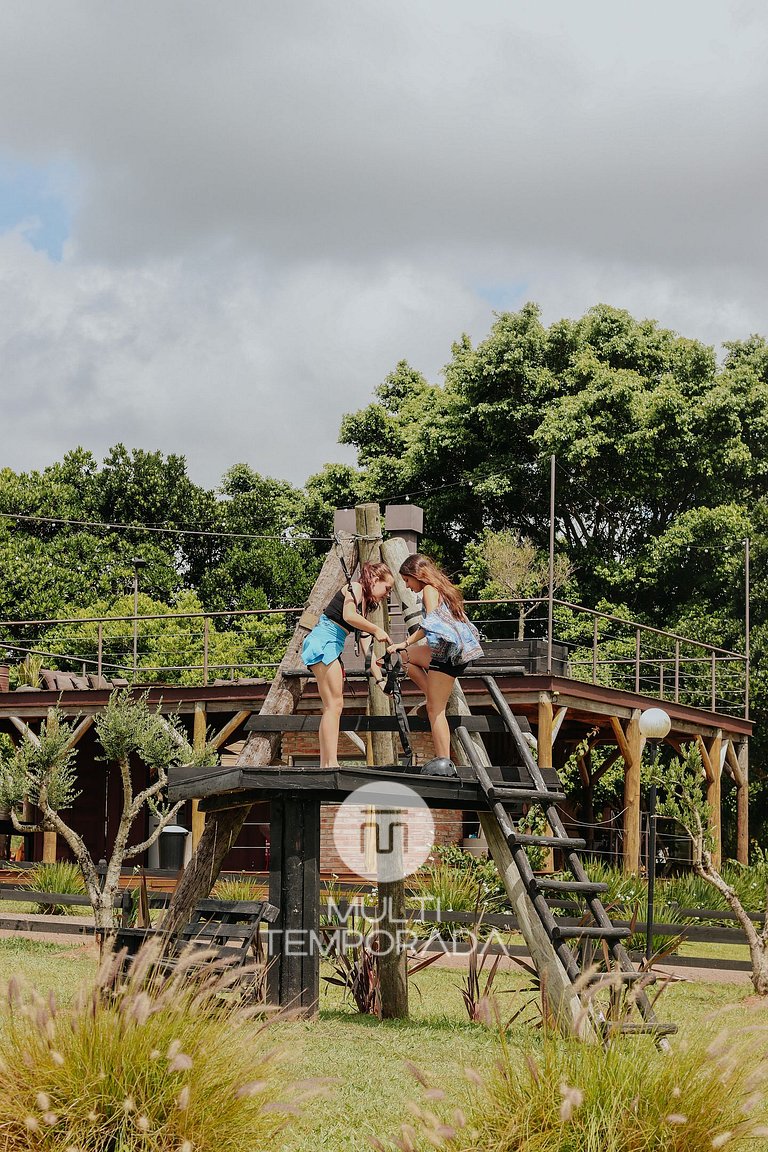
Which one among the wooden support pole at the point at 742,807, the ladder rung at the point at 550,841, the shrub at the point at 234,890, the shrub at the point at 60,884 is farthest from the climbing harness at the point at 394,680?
the wooden support pole at the point at 742,807

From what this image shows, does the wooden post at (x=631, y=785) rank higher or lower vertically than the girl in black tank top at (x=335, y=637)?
lower

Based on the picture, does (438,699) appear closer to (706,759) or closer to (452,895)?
(452,895)

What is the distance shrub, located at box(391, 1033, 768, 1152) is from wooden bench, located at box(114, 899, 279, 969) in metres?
3.80

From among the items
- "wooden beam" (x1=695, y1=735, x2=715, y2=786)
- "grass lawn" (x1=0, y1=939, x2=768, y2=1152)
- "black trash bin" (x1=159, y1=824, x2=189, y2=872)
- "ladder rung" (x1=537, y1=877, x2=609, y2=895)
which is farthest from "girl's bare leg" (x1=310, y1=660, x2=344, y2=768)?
"wooden beam" (x1=695, y1=735, x2=715, y2=786)

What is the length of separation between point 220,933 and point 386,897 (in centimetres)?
124

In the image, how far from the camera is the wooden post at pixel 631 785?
2012 centimetres

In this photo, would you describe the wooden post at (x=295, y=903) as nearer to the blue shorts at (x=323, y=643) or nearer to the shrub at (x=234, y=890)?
the blue shorts at (x=323, y=643)

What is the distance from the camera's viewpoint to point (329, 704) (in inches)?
357

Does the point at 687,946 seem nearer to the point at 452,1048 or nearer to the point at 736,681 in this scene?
the point at 452,1048

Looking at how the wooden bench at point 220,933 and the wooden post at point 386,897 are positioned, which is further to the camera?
the wooden post at point 386,897

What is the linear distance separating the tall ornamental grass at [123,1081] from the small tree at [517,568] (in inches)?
999

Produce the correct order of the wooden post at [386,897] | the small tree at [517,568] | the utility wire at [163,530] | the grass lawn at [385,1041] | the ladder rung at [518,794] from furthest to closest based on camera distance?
1. the utility wire at [163,530]
2. the small tree at [517,568]
3. the wooden post at [386,897]
4. the ladder rung at [518,794]
5. the grass lawn at [385,1041]

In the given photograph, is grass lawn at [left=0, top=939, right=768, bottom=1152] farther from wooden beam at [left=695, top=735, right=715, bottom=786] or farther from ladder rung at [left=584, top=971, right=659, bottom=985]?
wooden beam at [left=695, top=735, right=715, bottom=786]

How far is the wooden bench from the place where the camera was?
28.7 feet
